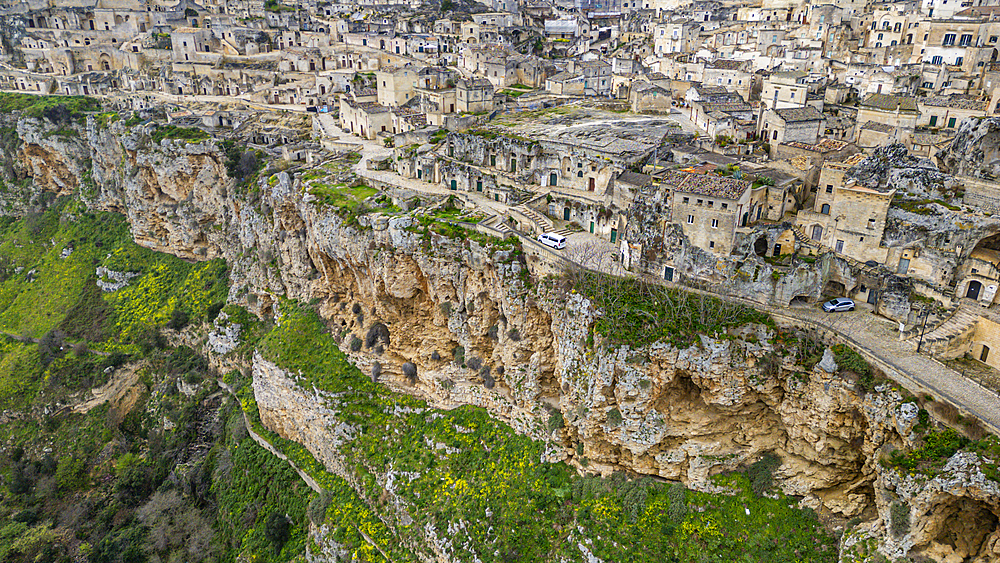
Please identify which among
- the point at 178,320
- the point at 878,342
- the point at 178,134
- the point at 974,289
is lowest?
the point at 178,320

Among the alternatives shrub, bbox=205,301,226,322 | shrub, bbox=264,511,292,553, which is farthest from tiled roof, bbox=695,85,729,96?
shrub, bbox=264,511,292,553

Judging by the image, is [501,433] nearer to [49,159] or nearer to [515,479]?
[515,479]

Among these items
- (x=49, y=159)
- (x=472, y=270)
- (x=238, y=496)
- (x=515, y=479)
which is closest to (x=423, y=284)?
(x=472, y=270)

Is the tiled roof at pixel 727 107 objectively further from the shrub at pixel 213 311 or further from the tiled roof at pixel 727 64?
the shrub at pixel 213 311

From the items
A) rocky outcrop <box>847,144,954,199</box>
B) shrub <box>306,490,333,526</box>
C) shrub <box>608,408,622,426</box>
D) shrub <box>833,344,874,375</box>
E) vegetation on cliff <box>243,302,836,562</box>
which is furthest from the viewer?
shrub <box>306,490,333,526</box>

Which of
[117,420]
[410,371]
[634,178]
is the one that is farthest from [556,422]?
[117,420]

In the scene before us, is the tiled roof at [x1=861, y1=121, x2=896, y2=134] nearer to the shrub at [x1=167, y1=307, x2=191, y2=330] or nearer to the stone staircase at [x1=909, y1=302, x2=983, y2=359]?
the stone staircase at [x1=909, y1=302, x2=983, y2=359]

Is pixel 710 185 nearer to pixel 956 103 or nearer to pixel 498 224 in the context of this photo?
pixel 498 224
